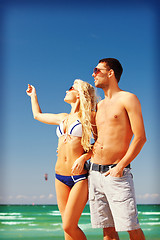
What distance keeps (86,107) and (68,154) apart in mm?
670

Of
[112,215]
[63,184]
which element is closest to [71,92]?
[63,184]

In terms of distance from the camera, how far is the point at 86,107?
179 inches

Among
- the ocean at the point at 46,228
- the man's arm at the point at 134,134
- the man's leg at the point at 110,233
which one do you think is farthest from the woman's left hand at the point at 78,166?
the ocean at the point at 46,228

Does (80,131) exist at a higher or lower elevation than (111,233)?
higher

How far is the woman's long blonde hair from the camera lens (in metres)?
4.35

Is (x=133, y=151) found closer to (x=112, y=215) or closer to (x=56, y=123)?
(x=112, y=215)

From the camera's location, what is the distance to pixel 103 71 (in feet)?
14.3

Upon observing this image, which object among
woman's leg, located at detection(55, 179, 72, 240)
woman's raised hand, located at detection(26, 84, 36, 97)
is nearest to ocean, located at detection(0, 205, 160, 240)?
woman's leg, located at detection(55, 179, 72, 240)

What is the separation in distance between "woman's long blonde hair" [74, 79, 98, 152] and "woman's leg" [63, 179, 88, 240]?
512mm

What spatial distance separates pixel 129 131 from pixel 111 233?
1.29 m

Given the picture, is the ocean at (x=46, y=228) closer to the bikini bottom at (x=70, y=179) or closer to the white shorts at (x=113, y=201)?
the bikini bottom at (x=70, y=179)

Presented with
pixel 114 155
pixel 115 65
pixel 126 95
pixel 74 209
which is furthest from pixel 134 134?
pixel 74 209

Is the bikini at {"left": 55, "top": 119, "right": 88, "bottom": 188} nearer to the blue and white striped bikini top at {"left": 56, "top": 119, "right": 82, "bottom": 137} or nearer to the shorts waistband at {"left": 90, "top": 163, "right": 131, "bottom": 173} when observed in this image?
the blue and white striped bikini top at {"left": 56, "top": 119, "right": 82, "bottom": 137}

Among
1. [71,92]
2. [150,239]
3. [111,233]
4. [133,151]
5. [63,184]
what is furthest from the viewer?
[150,239]
